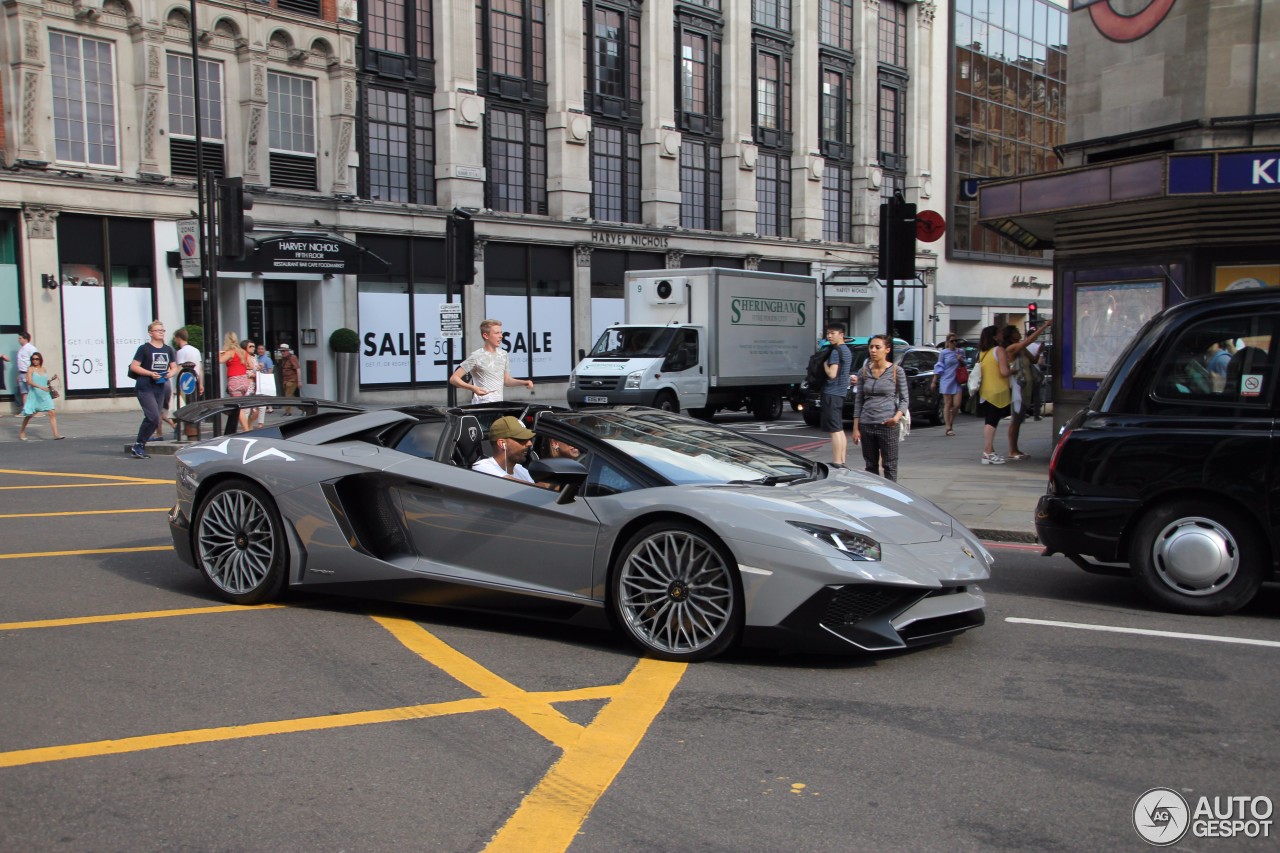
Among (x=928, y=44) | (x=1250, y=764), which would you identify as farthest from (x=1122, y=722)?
(x=928, y=44)

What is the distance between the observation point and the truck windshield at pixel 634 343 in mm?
24453

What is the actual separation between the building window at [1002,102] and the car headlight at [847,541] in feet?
164

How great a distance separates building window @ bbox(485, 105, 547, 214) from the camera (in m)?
34.6

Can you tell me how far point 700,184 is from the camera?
4112 cm

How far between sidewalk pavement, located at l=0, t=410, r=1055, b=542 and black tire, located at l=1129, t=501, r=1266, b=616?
9.06 feet

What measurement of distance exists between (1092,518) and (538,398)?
28676 millimetres

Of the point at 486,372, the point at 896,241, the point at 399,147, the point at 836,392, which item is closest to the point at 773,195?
the point at 399,147

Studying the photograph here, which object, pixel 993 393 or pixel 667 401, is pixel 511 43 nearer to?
pixel 667 401

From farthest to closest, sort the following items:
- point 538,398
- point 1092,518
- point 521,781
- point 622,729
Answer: point 538,398
point 1092,518
point 622,729
point 521,781

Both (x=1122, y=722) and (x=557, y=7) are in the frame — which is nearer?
(x=1122, y=722)

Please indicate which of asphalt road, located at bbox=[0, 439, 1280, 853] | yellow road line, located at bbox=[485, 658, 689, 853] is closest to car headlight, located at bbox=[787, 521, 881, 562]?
asphalt road, located at bbox=[0, 439, 1280, 853]

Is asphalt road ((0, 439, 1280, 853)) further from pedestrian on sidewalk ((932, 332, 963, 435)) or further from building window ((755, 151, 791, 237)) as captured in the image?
building window ((755, 151, 791, 237))

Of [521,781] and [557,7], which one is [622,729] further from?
[557,7]

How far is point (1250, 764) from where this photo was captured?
4336mm
